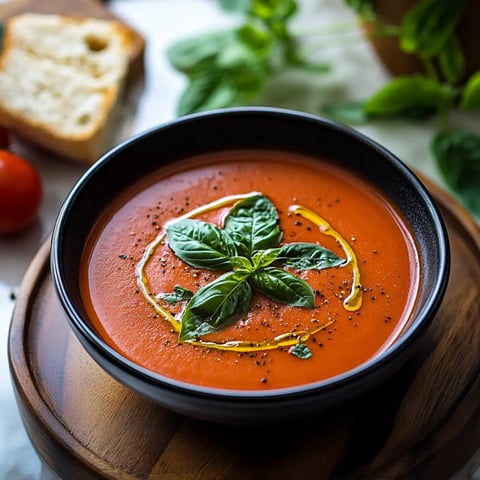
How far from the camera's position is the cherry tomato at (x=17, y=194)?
2.15m

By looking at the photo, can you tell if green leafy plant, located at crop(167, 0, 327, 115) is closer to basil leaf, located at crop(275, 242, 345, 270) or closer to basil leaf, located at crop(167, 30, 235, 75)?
basil leaf, located at crop(167, 30, 235, 75)

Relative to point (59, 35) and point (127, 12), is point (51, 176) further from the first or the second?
point (127, 12)

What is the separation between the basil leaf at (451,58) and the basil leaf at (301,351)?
3.93 ft

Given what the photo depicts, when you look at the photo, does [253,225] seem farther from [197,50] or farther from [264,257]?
[197,50]

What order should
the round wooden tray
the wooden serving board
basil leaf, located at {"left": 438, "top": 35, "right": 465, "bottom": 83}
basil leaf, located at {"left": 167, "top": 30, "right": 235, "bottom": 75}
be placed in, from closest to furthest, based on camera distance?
the round wooden tray, basil leaf, located at {"left": 438, "top": 35, "right": 465, "bottom": 83}, basil leaf, located at {"left": 167, "top": 30, "right": 235, "bottom": 75}, the wooden serving board

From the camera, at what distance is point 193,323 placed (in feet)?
5.17

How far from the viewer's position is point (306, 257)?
170cm

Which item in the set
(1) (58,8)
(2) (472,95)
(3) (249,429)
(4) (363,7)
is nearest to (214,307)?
(3) (249,429)

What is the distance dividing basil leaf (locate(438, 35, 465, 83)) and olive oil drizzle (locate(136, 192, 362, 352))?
83 cm

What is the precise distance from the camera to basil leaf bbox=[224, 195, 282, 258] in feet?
5.64

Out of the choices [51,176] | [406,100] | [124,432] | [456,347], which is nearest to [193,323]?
[124,432]

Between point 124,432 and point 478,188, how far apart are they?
1240mm

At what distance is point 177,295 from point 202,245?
0.41 feet

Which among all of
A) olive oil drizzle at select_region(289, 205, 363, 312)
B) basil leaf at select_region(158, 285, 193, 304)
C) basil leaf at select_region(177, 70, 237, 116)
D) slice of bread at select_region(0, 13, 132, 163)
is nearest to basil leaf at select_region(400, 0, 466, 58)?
basil leaf at select_region(177, 70, 237, 116)
